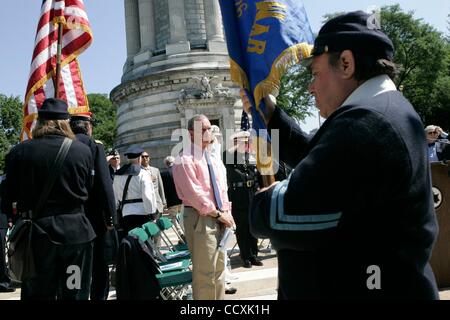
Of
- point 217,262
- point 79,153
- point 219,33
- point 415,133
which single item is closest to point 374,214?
point 415,133

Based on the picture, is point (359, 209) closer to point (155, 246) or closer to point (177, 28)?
point (155, 246)

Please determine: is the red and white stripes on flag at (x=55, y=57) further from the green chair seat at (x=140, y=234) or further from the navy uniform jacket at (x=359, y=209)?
the navy uniform jacket at (x=359, y=209)

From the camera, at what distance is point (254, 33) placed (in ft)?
11.0

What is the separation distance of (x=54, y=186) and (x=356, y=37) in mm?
3059

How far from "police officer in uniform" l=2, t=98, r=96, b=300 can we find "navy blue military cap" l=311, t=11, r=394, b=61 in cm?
289

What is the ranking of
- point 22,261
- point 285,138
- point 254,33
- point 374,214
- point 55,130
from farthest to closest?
1. point 55,130
2. point 22,261
3. point 254,33
4. point 285,138
5. point 374,214

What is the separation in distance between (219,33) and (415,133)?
1101 inches

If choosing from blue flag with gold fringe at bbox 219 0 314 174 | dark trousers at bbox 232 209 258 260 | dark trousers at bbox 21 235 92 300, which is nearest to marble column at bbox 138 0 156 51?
dark trousers at bbox 232 209 258 260

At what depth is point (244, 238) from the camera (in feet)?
26.7

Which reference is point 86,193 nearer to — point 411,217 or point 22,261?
point 22,261

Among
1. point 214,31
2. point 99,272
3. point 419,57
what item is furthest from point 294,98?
point 99,272

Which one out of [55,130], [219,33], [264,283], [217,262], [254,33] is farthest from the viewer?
[219,33]

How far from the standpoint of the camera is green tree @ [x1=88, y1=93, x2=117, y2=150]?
5825 centimetres
